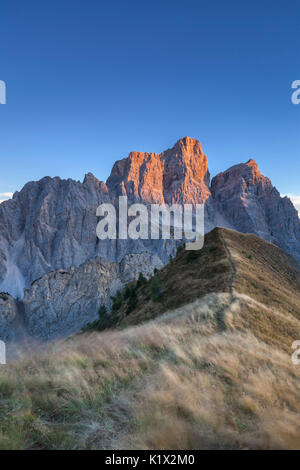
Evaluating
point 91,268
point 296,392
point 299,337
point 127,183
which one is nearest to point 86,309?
point 91,268

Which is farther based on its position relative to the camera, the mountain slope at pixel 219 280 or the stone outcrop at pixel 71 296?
the stone outcrop at pixel 71 296

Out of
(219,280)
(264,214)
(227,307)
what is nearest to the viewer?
(227,307)

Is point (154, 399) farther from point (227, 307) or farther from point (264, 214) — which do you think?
point (264, 214)

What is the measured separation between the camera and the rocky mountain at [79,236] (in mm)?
73875

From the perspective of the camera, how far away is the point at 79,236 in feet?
445

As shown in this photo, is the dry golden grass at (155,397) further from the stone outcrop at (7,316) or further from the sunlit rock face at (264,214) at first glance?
the sunlit rock face at (264,214)

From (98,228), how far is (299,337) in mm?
134958

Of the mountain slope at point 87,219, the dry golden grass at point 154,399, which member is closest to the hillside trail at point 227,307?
the dry golden grass at point 154,399

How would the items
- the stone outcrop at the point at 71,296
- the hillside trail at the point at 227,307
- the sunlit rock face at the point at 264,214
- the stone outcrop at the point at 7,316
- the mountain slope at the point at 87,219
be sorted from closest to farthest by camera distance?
the hillside trail at the point at 227,307
the stone outcrop at the point at 7,316
the stone outcrop at the point at 71,296
the mountain slope at the point at 87,219
the sunlit rock face at the point at 264,214

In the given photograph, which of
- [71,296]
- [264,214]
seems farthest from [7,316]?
[264,214]

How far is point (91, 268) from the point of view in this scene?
262ft

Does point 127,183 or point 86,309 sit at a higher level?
point 127,183
